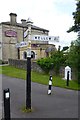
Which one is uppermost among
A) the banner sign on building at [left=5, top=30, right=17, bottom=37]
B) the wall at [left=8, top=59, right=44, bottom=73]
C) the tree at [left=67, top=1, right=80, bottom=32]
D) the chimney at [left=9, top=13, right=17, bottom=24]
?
the chimney at [left=9, top=13, right=17, bottom=24]

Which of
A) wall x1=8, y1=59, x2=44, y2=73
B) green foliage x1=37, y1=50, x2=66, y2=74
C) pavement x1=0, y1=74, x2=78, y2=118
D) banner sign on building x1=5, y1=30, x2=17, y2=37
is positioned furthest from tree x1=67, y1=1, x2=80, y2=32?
banner sign on building x1=5, y1=30, x2=17, y2=37

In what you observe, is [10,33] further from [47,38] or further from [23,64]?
[47,38]

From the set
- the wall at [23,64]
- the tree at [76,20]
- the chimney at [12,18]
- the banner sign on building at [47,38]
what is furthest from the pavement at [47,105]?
the chimney at [12,18]

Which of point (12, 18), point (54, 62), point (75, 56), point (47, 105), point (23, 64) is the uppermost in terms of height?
point (12, 18)

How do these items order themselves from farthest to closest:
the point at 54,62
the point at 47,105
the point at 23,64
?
the point at 23,64 → the point at 54,62 → the point at 47,105

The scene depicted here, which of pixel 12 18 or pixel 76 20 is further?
pixel 12 18

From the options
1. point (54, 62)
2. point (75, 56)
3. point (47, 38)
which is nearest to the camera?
point (47, 38)

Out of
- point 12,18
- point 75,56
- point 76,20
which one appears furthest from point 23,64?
point 12,18

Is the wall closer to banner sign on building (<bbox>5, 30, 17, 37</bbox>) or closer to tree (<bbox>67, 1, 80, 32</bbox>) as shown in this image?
tree (<bbox>67, 1, 80, 32</bbox>)

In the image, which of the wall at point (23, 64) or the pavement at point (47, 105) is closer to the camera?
the pavement at point (47, 105)

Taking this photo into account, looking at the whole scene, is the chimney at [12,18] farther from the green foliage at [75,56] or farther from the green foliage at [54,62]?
the green foliage at [75,56]

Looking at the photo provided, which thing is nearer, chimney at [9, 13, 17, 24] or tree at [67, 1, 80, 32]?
tree at [67, 1, 80, 32]

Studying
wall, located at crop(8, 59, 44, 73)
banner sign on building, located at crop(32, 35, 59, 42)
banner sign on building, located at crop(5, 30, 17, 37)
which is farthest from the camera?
banner sign on building, located at crop(5, 30, 17, 37)

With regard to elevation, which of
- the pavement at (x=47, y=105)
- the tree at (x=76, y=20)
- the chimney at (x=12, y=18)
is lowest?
the pavement at (x=47, y=105)
